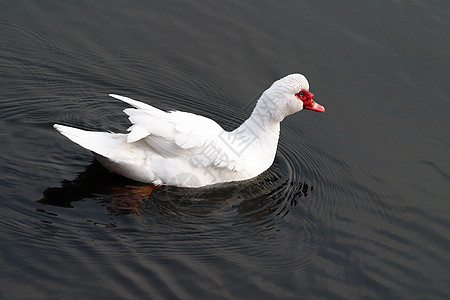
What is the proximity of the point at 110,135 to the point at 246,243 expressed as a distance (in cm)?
200

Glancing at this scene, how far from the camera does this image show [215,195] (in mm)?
7422

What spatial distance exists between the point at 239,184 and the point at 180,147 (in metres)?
1.04

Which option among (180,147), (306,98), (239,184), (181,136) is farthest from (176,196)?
(306,98)

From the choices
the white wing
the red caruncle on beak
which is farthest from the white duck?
the red caruncle on beak

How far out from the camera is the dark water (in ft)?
20.2

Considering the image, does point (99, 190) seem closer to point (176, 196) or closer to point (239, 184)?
point (176, 196)

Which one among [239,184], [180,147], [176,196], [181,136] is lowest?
[176,196]

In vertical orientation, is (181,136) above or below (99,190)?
above

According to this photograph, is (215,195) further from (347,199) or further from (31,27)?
(31,27)

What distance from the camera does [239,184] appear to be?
25.3ft

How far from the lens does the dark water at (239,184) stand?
6168 millimetres

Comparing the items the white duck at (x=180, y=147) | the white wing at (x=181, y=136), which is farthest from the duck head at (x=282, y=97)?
the white wing at (x=181, y=136)

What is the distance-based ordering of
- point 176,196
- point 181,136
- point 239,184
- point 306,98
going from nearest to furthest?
1. point 181,136
2. point 176,196
3. point 239,184
4. point 306,98

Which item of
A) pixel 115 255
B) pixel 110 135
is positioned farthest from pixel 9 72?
pixel 115 255
